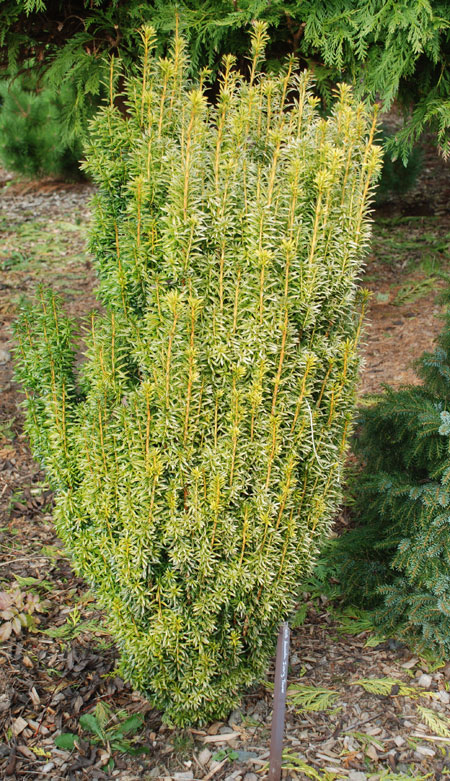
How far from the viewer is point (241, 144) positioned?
2.17 metres

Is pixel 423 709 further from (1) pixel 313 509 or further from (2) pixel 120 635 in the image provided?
(2) pixel 120 635

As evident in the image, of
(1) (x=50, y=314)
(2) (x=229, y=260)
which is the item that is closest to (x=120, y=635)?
(1) (x=50, y=314)

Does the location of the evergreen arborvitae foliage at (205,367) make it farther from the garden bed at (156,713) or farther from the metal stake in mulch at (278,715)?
the garden bed at (156,713)

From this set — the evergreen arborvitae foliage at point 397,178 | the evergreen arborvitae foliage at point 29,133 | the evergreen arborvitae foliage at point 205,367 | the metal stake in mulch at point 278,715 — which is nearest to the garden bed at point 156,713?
the metal stake in mulch at point 278,715

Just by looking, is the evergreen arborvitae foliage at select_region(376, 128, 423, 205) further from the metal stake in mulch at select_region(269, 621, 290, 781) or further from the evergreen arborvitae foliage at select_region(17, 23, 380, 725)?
the metal stake in mulch at select_region(269, 621, 290, 781)

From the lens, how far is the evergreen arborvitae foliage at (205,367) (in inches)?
82.8

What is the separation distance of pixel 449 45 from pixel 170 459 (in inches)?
151

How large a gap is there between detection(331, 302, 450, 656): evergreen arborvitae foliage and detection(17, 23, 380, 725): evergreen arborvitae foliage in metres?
0.57

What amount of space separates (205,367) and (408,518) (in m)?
1.31

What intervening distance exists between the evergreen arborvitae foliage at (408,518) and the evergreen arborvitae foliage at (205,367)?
0.57 metres

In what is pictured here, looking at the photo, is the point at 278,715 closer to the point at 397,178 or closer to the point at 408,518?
the point at 408,518

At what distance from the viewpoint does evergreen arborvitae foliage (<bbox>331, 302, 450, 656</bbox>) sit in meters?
2.84

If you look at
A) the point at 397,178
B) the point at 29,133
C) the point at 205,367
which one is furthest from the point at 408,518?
the point at 29,133

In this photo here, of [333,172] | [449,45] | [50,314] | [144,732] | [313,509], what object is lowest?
[144,732]
